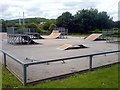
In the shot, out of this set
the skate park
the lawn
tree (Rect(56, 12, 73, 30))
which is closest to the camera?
the lawn

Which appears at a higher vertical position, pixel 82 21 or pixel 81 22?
pixel 82 21

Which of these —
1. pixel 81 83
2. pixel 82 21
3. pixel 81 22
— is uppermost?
pixel 82 21

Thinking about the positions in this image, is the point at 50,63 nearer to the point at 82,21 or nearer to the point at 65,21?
the point at 65,21

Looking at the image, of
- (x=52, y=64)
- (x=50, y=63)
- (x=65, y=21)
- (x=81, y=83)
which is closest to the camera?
(x=81, y=83)

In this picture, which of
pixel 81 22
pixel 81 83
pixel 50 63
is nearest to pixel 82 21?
pixel 81 22

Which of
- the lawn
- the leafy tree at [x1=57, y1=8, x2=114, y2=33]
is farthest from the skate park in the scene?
the leafy tree at [x1=57, y1=8, x2=114, y2=33]

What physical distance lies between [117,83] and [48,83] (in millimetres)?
2108

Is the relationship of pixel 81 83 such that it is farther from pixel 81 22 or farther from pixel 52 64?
pixel 81 22

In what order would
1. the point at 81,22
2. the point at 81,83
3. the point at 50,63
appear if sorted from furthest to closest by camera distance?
the point at 81,22
the point at 50,63
the point at 81,83

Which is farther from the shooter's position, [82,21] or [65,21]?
[82,21]

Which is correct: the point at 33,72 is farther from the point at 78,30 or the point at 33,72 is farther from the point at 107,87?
the point at 78,30

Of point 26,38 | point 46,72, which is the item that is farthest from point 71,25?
A: point 46,72

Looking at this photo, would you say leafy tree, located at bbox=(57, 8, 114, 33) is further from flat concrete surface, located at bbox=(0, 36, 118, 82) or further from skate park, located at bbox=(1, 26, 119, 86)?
skate park, located at bbox=(1, 26, 119, 86)

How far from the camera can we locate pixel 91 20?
184ft
